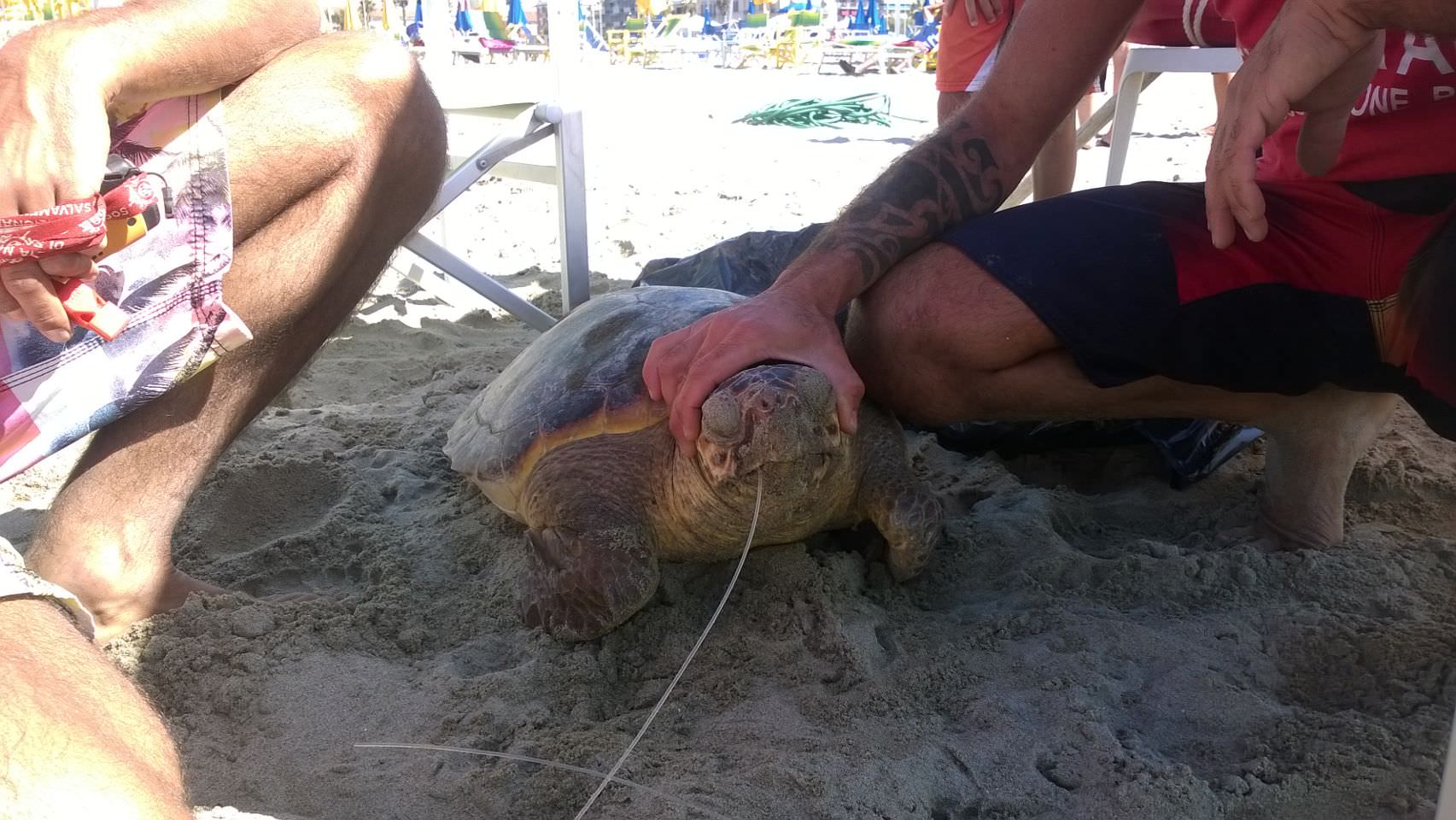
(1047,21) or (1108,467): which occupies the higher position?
(1047,21)

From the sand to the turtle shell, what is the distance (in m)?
0.13

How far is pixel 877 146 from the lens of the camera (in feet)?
20.3

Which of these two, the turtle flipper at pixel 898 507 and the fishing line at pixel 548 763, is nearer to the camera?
the fishing line at pixel 548 763

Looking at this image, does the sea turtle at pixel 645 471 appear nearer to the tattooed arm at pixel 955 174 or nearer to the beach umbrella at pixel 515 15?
the tattooed arm at pixel 955 174

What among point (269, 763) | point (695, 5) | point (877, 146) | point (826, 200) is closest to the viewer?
point (269, 763)

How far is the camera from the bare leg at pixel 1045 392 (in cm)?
159

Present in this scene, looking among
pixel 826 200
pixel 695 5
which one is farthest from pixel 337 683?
pixel 695 5

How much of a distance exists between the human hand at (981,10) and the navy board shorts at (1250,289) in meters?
1.44

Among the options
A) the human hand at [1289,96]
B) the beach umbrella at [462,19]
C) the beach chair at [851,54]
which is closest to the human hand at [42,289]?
the human hand at [1289,96]

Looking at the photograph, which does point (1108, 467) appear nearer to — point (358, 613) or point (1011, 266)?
point (1011, 266)

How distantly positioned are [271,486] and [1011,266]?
4.71ft

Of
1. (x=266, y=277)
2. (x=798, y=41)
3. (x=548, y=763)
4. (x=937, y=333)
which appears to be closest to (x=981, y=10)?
(x=937, y=333)

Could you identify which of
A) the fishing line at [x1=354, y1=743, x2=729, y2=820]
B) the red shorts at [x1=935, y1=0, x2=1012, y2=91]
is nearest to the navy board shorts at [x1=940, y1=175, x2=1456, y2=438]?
the fishing line at [x1=354, y1=743, x2=729, y2=820]

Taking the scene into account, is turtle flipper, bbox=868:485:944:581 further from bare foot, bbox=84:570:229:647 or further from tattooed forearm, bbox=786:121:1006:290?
bare foot, bbox=84:570:229:647
